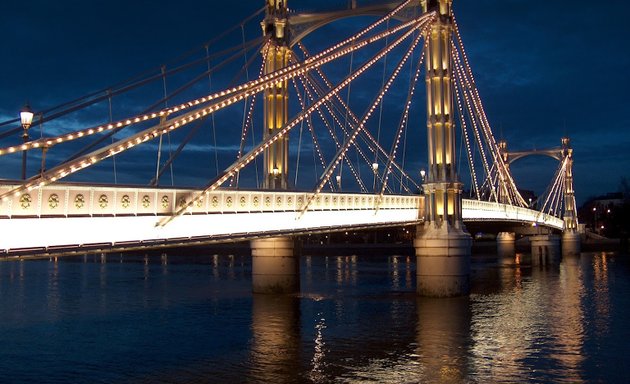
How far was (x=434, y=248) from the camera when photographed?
35.4m

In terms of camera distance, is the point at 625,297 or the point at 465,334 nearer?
the point at 465,334

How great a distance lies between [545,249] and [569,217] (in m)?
20.7

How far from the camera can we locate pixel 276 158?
123 feet

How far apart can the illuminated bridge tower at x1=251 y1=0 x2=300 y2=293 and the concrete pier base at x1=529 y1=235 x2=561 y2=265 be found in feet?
149

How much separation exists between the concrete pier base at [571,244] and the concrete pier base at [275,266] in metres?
62.4

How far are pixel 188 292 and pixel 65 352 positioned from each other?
21.1 m

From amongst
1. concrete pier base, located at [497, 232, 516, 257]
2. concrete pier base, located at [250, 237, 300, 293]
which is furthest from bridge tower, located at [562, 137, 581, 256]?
concrete pier base, located at [250, 237, 300, 293]

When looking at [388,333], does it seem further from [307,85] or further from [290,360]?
[307,85]

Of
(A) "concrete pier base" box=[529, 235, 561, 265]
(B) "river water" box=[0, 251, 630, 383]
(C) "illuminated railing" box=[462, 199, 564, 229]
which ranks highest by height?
(C) "illuminated railing" box=[462, 199, 564, 229]

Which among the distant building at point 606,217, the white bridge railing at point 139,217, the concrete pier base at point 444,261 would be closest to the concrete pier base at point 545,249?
the distant building at point 606,217

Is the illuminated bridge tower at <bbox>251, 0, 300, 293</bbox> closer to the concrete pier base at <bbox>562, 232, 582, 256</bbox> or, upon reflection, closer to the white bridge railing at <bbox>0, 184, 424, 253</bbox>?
the white bridge railing at <bbox>0, 184, 424, 253</bbox>

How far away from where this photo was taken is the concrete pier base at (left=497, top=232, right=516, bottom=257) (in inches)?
3595

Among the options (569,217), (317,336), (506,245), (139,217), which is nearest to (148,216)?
(139,217)

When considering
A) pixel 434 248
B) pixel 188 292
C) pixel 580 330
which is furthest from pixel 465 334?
pixel 188 292
